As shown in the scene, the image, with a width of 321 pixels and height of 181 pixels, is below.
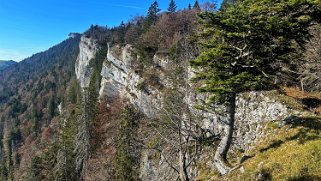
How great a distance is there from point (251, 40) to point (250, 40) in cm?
5

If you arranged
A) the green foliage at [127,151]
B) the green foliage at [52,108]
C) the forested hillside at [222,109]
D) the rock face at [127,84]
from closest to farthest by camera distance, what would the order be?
the forested hillside at [222,109]
the green foliage at [127,151]
the rock face at [127,84]
the green foliage at [52,108]

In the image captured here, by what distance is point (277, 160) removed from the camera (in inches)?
552

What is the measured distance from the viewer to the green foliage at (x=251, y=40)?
12.5m

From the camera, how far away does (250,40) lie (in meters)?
14.2

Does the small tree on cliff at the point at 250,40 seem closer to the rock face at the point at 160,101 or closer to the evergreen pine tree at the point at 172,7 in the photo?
the rock face at the point at 160,101

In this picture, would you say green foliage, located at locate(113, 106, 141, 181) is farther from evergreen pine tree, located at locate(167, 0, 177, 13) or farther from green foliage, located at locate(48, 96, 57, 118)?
green foliage, located at locate(48, 96, 57, 118)

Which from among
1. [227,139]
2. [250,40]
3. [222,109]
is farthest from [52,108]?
[250,40]

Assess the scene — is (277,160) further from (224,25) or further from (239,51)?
(224,25)

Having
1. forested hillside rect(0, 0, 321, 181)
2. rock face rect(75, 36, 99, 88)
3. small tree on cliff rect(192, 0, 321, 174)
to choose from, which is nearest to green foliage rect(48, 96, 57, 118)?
rock face rect(75, 36, 99, 88)

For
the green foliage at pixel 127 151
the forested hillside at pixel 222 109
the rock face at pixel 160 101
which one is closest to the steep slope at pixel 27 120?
the rock face at pixel 160 101

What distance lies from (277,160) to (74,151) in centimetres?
4061

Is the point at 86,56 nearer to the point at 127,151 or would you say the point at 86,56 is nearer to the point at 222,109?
the point at 127,151

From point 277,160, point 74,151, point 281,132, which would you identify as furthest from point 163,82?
point 277,160

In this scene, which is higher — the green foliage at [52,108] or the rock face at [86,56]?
the rock face at [86,56]
